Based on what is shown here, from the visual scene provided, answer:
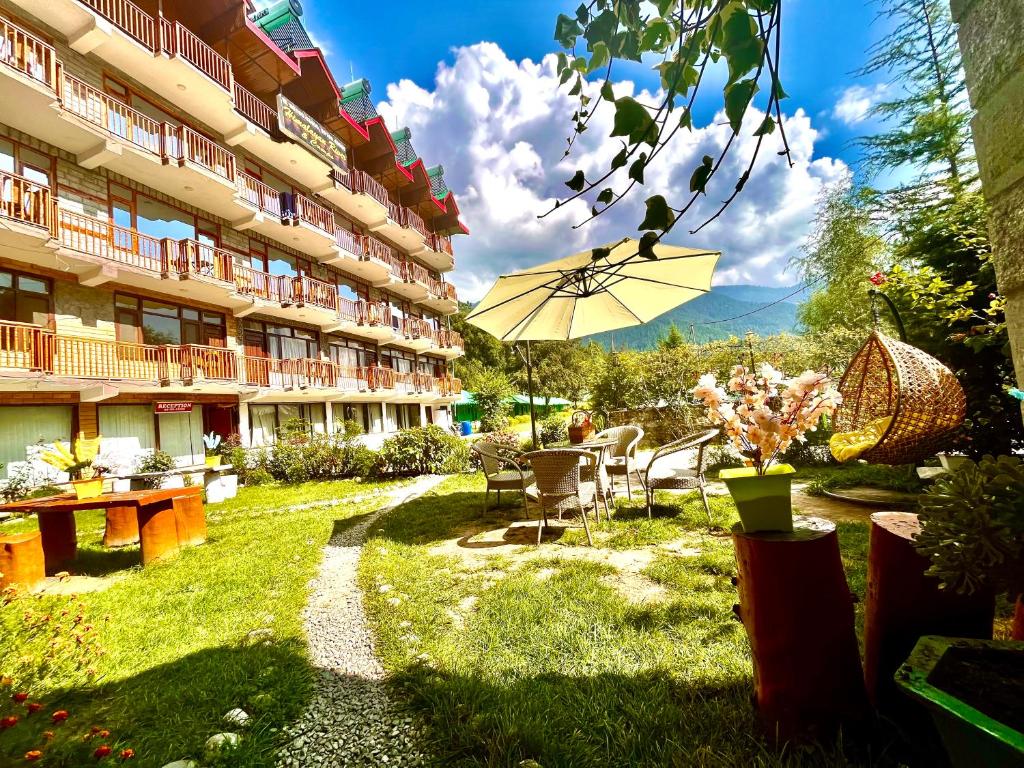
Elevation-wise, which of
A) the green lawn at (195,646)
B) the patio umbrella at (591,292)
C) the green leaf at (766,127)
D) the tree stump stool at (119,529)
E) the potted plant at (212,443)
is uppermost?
the patio umbrella at (591,292)

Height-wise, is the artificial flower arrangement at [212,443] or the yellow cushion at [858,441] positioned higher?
the artificial flower arrangement at [212,443]

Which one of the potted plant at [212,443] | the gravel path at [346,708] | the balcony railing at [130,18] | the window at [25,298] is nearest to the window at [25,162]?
the window at [25,298]

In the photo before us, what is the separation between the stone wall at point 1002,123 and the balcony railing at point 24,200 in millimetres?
12854

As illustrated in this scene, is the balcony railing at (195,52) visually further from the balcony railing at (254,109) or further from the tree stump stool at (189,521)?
the tree stump stool at (189,521)

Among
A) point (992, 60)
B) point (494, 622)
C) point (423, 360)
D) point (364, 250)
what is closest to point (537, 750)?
point (494, 622)

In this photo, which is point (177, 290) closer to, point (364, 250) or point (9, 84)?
point (9, 84)

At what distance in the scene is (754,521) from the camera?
1.76 meters

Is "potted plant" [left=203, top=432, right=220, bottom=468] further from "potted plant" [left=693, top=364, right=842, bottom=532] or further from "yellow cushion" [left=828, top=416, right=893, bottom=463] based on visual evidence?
"yellow cushion" [left=828, top=416, right=893, bottom=463]

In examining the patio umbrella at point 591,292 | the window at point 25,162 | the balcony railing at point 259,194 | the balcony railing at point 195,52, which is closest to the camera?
the patio umbrella at point 591,292

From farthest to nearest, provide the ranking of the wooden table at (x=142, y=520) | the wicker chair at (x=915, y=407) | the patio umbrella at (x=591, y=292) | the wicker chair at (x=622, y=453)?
the wicker chair at (x=622, y=453)
the patio umbrella at (x=591, y=292)
the wooden table at (x=142, y=520)
the wicker chair at (x=915, y=407)

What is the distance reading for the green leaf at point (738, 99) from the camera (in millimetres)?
960

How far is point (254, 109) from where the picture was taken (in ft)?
46.3

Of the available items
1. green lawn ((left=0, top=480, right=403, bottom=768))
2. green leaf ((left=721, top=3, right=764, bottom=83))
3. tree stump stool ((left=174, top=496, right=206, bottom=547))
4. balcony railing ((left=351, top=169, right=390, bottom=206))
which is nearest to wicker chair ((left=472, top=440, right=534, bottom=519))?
green lawn ((left=0, top=480, right=403, bottom=768))

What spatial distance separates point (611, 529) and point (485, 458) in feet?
7.07
